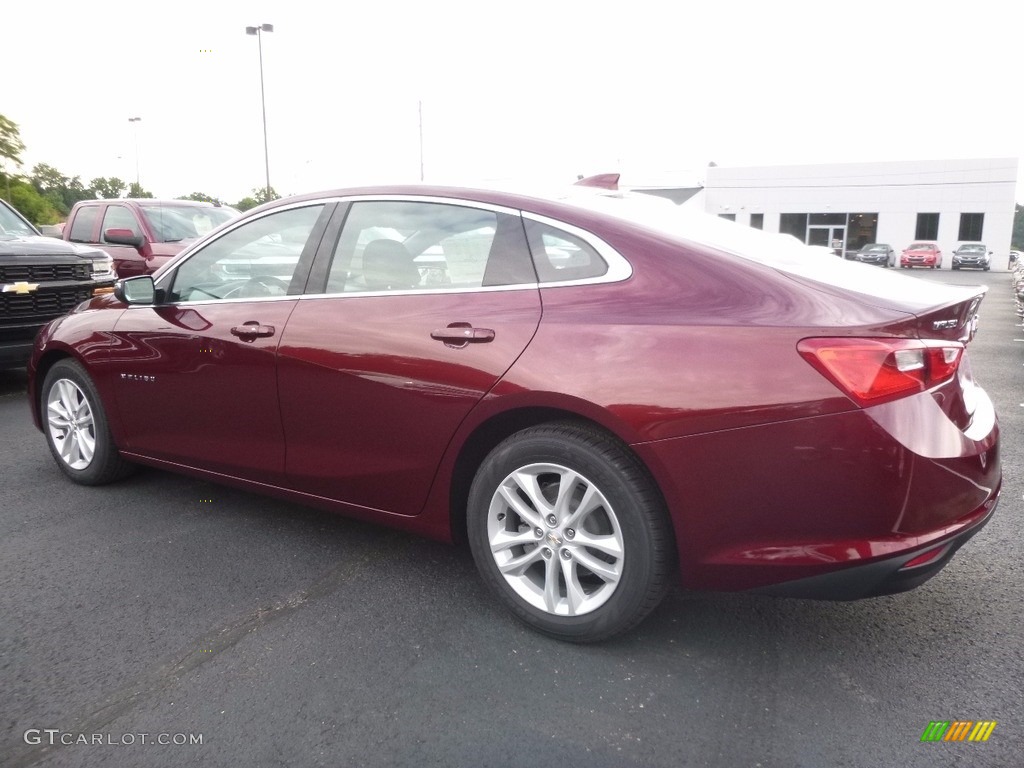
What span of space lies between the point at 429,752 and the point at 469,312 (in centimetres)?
145

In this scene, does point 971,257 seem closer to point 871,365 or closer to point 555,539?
point 871,365

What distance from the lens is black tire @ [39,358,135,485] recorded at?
4.43 metres

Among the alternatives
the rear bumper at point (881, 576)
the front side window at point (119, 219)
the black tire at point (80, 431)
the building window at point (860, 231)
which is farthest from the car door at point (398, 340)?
the building window at point (860, 231)

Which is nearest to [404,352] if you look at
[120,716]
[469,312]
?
[469,312]

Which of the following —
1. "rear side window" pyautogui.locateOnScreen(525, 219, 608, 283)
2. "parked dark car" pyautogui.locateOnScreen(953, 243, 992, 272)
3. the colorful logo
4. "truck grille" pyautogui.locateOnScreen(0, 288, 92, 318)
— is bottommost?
"parked dark car" pyautogui.locateOnScreen(953, 243, 992, 272)

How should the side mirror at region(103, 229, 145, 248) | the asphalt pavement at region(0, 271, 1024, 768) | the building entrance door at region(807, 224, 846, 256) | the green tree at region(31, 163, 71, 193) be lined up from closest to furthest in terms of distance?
the asphalt pavement at region(0, 271, 1024, 768), the side mirror at region(103, 229, 145, 248), the building entrance door at region(807, 224, 846, 256), the green tree at region(31, 163, 71, 193)

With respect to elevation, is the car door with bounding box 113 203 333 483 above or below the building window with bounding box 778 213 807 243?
above

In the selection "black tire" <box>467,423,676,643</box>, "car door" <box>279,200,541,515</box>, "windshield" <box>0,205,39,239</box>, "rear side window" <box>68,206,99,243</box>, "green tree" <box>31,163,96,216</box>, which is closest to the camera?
"black tire" <box>467,423,676,643</box>

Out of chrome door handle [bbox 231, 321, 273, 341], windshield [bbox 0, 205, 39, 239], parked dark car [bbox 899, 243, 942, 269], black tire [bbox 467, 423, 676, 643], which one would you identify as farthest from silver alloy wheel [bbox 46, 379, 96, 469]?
parked dark car [bbox 899, 243, 942, 269]

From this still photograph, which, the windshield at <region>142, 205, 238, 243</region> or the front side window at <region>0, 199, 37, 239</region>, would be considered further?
the windshield at <region>142, 205, 238, 243</region>

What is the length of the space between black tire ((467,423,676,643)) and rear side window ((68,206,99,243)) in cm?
1126

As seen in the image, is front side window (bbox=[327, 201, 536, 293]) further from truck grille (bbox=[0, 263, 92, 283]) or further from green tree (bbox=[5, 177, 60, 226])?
green tree (bbox=[5, 177, 60, 226])

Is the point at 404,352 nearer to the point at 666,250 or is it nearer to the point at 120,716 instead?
the point at 666,250

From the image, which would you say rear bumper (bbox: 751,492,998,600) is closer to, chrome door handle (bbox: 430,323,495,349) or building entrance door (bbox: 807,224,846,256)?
chrome door handle (bbox: 430,323,495,349)
